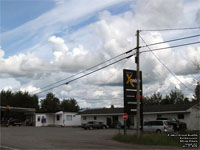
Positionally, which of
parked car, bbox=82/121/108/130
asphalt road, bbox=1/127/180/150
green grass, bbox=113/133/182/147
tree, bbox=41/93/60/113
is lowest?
parked car, bbox=82/121/108/130

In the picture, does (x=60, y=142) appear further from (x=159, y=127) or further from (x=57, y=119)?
(x=57, y=119)

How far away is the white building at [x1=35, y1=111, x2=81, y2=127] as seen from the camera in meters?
52.7

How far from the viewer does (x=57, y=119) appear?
53.8 meters

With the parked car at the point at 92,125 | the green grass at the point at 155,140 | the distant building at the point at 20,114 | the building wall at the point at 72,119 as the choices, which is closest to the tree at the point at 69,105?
the distant building at the point at 20,114

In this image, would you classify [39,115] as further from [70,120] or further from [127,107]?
[127,107]

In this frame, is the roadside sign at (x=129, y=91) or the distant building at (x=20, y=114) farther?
the distant building at (x=20, y=114)

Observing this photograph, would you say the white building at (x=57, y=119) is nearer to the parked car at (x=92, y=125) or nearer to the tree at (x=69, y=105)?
the parked car at (x=92, y=125)

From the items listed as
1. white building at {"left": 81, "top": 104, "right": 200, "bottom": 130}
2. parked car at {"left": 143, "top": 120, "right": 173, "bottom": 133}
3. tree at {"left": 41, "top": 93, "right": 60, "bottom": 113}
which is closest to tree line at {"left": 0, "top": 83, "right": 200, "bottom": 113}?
tree at {"left": 41, "top": 93, "right": 60, "bottom": 113}

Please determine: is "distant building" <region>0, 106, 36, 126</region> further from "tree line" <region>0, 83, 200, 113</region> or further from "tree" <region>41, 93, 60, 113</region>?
"tree" <region>41, 93, 60, 113</region>

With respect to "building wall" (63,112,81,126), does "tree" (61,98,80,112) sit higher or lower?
higher

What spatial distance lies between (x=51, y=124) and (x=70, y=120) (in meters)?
4.23

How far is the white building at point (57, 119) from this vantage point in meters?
52.7

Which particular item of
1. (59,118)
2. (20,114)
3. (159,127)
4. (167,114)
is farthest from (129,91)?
(20,114)

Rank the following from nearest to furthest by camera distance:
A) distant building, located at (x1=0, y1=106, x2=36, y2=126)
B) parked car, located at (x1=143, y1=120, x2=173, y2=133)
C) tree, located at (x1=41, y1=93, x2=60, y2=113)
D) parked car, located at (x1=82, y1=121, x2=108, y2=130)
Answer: parked car, located at (x1=143, y1=120, x2=173, y2=133) → parked car, located at (x1=82, y1=121, x2=108, y2=130) → distant building, located at (x1=0, y1=106, x2=36, y2=126) → tree, located at (x1=41, y1=93, x2=60, y2=113)
